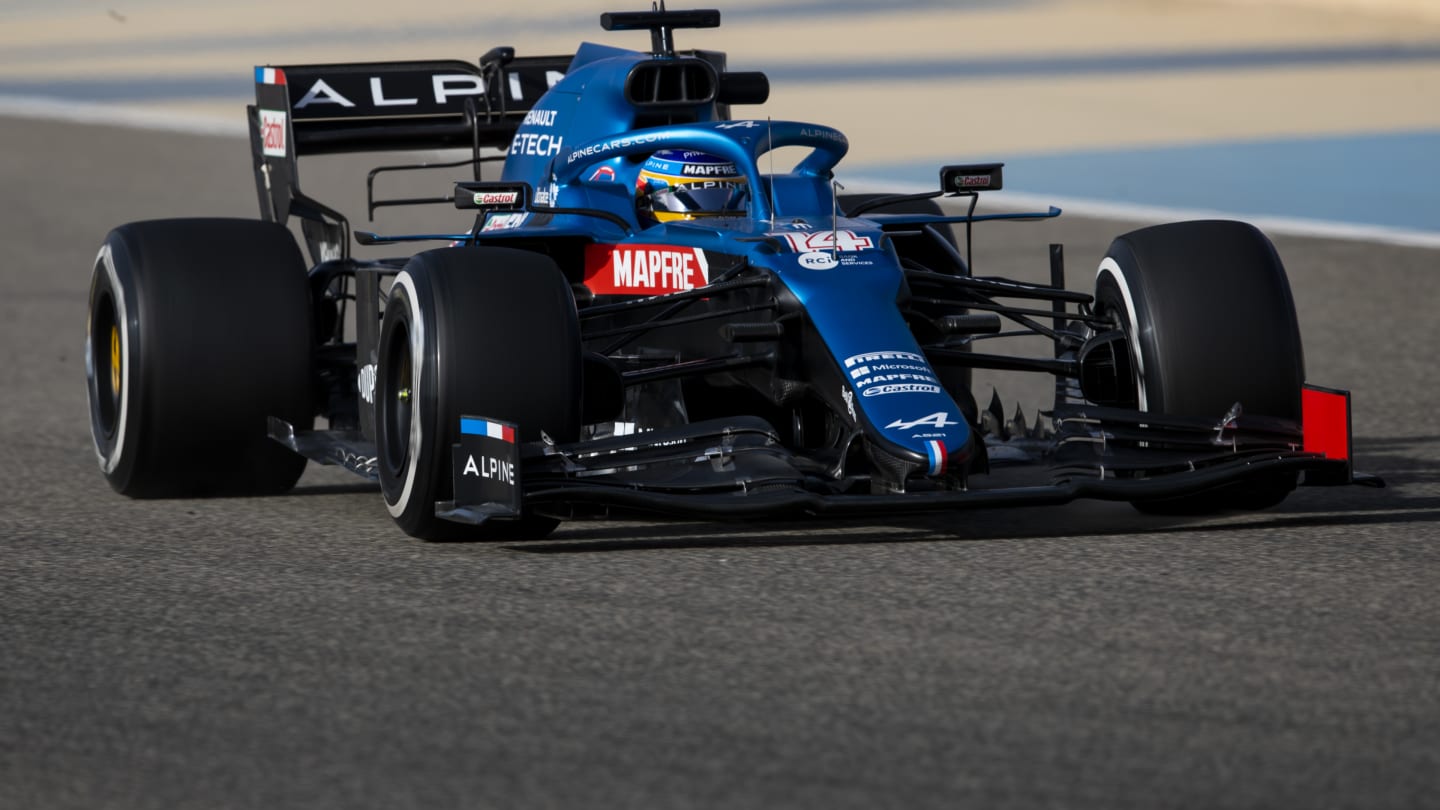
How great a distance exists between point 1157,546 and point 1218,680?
157cm

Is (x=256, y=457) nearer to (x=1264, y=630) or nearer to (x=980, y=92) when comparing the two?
(x=1264, y=630)

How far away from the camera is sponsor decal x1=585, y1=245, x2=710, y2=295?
7.47m

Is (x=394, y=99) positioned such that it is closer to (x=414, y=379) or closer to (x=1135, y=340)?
(x=414, y=379)

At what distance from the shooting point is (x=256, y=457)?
8.05 meters

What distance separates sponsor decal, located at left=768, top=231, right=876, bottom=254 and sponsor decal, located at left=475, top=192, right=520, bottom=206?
0.87m

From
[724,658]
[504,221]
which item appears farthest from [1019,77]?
[724,658]

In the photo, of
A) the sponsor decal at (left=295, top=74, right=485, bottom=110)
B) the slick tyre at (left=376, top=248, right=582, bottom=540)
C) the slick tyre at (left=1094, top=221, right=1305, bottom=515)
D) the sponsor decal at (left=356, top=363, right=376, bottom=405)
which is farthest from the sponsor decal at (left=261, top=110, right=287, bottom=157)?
the slick tyre at (left=1094, top=221, right=1305, bottom=515)

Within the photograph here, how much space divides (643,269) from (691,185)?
60cm

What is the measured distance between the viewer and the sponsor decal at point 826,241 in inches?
278

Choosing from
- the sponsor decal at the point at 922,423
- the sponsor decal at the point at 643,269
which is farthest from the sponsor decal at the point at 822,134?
the sponsor decal at the point at 922,423

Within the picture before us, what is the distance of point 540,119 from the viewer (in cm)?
873

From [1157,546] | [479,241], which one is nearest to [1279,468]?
[1157,546]

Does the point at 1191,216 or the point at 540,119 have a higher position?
→ the point at 540,119

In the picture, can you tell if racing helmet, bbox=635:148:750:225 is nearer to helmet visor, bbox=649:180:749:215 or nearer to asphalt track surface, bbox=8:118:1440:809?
helmet visor, bbox=649:180:749:215
